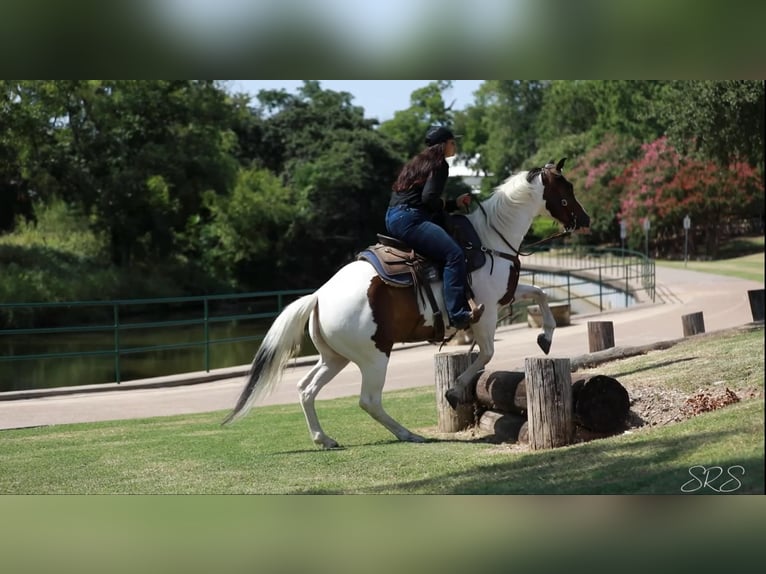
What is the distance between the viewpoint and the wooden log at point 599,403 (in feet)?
25.8

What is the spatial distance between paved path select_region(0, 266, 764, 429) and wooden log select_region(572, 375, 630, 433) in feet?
10.5

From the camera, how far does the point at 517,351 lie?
13297 mm

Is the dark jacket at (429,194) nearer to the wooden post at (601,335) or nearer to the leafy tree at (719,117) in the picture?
the wooden post at (601,335)

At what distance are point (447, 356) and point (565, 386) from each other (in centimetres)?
156

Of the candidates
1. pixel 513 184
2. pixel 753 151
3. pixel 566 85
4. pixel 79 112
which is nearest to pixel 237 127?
pixel 79 112

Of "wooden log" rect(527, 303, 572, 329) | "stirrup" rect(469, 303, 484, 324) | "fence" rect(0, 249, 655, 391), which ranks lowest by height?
"stirrup" rect(469, 303, 484, 324)

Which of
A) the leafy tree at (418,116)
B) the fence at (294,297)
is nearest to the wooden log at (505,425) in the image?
the fence at (294,297)

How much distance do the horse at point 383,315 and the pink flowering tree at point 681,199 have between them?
67.9 ft

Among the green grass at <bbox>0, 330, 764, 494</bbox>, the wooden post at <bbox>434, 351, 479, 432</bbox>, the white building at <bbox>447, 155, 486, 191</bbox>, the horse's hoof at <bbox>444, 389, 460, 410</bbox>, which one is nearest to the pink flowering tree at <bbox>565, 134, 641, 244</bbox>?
the white building at <bbox>447, 155, 486, 191</bbox>

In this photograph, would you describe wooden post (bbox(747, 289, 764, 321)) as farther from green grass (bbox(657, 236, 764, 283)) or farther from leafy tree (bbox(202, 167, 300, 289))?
leafy tree (bbox(202, 167, 300, 289))

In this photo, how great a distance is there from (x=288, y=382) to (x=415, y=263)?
5466mm

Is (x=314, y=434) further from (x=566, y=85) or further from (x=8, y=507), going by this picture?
(x=566, y=85)

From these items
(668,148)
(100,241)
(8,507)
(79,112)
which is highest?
(79,112)

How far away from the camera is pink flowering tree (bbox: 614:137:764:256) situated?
96.3ft
